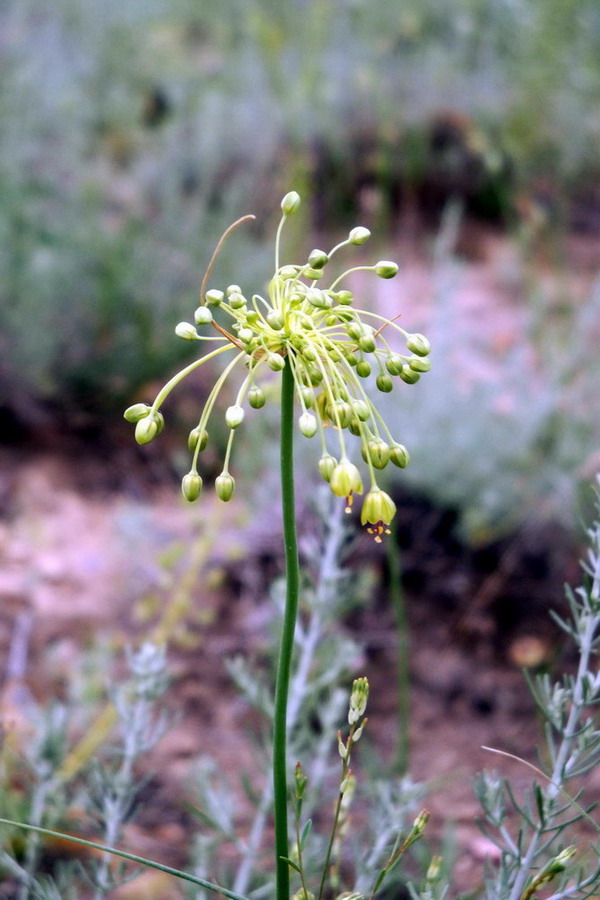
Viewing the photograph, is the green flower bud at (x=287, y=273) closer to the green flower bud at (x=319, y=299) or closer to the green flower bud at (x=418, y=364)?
the green flower bud at (x=319, y=299)

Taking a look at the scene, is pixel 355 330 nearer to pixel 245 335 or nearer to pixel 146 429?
pixel 245 335

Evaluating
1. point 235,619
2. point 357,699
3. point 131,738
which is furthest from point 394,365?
point 235,619

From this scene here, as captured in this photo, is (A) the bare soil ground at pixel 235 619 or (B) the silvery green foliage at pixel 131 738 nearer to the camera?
(B) the silvery green foliage at pixel 131 738

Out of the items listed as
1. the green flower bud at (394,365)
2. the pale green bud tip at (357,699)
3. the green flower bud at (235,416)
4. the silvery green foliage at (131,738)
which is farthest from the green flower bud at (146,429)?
the silvery green foliage at (131,738)

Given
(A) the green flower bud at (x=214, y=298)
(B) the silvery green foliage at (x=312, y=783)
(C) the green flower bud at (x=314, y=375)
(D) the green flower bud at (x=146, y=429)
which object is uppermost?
(A) the green flower bud at (x=214, y=298)

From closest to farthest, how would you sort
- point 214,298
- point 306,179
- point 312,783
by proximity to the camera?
point 214,298
point 312,783
point 306,179

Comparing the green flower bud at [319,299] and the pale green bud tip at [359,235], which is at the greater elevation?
the pale green bud tip at [359,235]

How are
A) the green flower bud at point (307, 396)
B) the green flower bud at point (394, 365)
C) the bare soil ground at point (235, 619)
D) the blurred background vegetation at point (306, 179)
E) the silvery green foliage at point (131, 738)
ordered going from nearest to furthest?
the green flower bud at point (307, 396) < the green flower bud at point (394, 365) < the silvery green foliage at point (131, 738) < the bare soil ground at point (235, 619) < the blurred background vegetation at point (306, 179)
